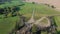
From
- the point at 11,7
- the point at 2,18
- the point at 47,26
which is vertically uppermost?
the point at 11,7

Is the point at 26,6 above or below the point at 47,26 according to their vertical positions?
above

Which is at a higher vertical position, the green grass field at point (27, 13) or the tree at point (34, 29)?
the green grass field at point (27, 13)

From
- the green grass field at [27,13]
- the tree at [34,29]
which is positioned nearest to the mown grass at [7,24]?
the green grass field at [27,13]

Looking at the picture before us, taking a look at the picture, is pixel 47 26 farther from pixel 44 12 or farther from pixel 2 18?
pixel 2 18

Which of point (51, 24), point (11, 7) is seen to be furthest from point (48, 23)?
point (11, 7)

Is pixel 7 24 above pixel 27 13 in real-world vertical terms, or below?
below

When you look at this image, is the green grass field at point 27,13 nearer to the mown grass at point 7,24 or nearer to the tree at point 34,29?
the mown grass at point 7,24

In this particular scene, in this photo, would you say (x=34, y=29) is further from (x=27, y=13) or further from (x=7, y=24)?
(x=7, y=24)

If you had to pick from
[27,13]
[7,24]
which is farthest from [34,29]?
[7,24]
